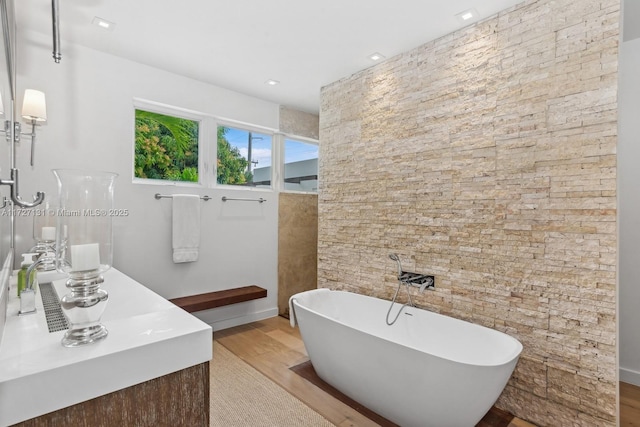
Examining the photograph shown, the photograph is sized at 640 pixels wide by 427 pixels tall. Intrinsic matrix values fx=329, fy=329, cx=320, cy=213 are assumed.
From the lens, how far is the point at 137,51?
2.78 m

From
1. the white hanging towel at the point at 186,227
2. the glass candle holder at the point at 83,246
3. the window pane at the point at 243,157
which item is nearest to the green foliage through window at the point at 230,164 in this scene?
the window pane at the point at 243,157

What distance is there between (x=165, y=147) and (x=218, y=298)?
1612 millimetres

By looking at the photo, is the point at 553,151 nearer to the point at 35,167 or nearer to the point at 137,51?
the point at 137,51

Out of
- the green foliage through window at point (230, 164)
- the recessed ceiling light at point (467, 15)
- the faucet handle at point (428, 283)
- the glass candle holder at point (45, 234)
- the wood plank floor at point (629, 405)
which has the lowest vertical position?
the wood plank floor at point (629, 405)

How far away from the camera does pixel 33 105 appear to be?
2238mm

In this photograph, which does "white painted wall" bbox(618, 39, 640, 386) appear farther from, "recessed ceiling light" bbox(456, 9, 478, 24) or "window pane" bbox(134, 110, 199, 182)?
"window pane" bbox(134, 110, 199, 182)

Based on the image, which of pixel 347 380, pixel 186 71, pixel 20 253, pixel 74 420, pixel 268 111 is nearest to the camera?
pixel 74 420

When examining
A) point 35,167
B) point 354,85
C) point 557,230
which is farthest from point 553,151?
point 35,167

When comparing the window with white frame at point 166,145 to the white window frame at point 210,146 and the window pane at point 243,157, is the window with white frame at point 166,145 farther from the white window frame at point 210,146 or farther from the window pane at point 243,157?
the window pane at point 243,157

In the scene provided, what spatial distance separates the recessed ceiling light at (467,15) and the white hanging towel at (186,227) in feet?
8.85

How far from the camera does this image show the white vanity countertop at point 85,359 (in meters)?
0.71

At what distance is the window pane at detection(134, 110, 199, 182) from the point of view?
3141 mm

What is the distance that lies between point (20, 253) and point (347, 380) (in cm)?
255

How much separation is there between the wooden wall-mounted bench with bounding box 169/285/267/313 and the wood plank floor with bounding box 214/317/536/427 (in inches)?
15.0
